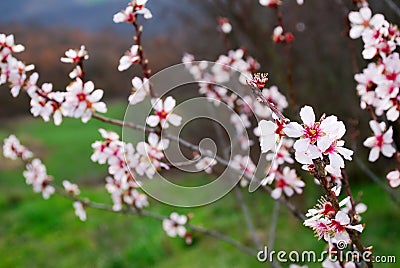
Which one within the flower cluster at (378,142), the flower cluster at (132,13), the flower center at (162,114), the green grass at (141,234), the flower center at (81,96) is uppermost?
the green grass at (141,234)

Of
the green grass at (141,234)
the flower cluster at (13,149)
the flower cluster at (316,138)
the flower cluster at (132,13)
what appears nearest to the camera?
the flower cluster at (316,138)

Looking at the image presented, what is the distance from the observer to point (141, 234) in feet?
15.6

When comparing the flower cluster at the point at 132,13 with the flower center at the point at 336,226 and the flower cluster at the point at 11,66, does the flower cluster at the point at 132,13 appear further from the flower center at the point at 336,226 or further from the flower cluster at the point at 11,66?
the flower center at the point at 336,226

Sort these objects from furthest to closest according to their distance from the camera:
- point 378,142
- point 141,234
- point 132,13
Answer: point 141,234
point 132,13
point 378,142

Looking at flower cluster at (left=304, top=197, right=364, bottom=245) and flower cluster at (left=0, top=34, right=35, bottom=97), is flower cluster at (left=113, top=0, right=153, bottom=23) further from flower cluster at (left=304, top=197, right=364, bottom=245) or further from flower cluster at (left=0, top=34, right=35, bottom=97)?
flower cluster at (left=304, top=197, right=364, bottom=245)

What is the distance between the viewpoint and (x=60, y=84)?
560 inches

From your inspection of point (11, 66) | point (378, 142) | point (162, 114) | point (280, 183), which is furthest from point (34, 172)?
point (378, 142)

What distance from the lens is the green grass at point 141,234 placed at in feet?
13.0

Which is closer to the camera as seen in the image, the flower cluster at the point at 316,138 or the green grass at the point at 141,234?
the flower cluster at the point at 316,138

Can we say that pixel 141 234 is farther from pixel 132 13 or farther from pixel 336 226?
pixel 336 226

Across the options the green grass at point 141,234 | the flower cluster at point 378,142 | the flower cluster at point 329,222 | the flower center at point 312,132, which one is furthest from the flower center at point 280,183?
the green grass at point 141,234

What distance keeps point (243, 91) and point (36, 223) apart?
408 cm

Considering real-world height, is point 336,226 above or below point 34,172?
below

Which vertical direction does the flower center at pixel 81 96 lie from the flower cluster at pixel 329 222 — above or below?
above
